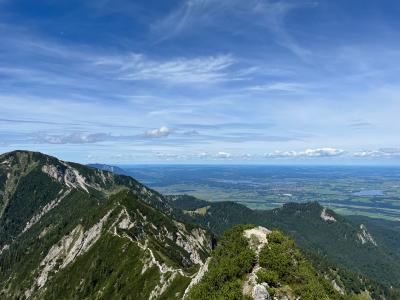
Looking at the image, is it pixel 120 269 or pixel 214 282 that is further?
pixel 120 269

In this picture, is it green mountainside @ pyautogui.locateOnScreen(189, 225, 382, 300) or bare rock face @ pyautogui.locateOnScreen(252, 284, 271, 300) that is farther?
green mountainside @ pyautogui.locateOnScreen(189, 225, 382, 300)

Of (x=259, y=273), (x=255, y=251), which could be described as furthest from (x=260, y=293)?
(x=255, y=251)

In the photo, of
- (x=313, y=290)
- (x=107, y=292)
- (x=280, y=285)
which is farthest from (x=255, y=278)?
(x=107, y=292)

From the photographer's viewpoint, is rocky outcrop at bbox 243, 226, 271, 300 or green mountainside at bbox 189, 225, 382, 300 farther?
green mountainside at bbox 189, 225, 382, 300

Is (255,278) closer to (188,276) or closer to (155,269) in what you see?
(188,276)

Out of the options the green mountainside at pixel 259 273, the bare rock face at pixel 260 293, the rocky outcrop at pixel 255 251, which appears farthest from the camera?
the green mountainside at pixel 259 273

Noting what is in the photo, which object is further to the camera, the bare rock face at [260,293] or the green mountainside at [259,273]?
the green mountainside at [259,273]

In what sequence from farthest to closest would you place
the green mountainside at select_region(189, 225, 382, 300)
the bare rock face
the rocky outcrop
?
the green mountainside at select_region(189, 225, 382, 300), the rocky outcrop, the bare rock face

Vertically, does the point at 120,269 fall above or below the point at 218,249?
below

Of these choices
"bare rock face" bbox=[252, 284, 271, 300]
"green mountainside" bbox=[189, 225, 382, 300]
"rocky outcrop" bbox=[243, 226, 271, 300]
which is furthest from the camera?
"green mountainside" bbox=[189, 225, 382, 300]
